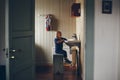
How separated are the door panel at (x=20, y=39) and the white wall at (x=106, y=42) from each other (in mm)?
1121

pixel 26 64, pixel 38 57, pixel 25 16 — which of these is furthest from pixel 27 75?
pixel 38 57

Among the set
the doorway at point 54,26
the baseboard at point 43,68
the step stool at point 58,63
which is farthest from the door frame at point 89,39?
the doorway at point 54,26

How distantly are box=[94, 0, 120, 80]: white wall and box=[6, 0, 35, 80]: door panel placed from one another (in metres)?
1.12

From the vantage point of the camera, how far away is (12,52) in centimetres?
346

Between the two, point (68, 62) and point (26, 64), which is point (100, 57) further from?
point (68, 62)

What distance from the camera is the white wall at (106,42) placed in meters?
4.12

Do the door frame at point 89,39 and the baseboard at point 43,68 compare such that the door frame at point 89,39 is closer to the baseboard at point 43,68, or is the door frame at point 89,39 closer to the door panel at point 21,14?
the door panel at point 21,14

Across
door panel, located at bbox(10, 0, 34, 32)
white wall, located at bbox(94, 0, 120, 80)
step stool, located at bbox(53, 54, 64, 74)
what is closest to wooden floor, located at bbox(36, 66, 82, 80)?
step stool, located at bbox(53, 54, 64, 74)

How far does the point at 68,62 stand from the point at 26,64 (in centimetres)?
345

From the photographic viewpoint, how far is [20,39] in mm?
3727

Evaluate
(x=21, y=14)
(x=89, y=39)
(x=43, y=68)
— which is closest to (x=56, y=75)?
(x=43, y=68)

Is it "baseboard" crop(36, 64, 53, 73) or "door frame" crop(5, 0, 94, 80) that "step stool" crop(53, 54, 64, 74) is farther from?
"door frame" crop(5, 0, 94, 80)

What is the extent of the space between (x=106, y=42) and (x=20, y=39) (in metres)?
1.48

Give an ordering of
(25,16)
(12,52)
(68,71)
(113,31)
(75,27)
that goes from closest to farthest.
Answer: (12,52) → (25,16) → (113,31) → (68,71) → (75,27)
